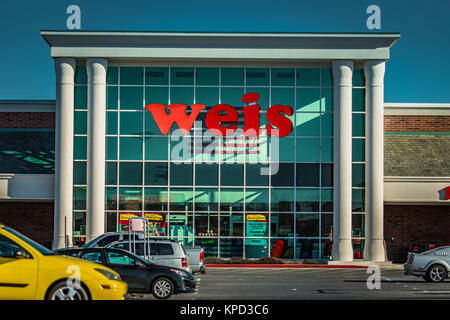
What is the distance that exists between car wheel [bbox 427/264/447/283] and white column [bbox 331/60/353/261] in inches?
329

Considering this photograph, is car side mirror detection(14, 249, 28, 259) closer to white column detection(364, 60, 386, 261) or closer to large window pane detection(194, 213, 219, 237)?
large window pane detection(194, 213, 219, 237)

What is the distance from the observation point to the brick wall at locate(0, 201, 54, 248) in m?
31.7

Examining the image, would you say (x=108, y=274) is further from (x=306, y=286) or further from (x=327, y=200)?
(x=327, y=200)

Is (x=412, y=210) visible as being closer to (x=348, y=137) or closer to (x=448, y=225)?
(x=448, y=225)

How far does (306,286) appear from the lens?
20.5m

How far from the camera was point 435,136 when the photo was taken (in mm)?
32469

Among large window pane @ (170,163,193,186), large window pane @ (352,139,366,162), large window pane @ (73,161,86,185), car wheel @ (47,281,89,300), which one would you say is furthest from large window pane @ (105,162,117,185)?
car wheel @ (47,281,89,300)

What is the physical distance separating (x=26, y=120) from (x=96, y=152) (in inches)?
180

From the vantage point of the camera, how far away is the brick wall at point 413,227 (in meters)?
31.7

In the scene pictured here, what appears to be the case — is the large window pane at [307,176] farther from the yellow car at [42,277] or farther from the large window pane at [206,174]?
the yellow car at [42,277]

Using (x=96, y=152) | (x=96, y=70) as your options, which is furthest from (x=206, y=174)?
(x=96, y=70)

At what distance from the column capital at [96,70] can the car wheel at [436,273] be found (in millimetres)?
Answer: 17360

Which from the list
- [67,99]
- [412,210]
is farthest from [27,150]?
[412,210]

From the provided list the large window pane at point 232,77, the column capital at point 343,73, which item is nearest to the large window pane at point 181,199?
the large window pane at point 232,77
